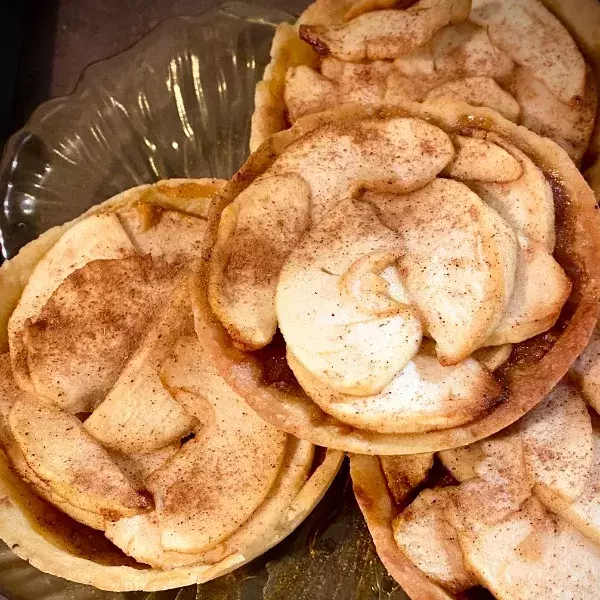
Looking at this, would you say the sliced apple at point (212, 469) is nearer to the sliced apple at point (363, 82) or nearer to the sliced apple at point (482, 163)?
the sliced apple at point (482, 163)

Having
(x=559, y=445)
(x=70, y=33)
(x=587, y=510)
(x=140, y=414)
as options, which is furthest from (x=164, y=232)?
(x=70, y=33)

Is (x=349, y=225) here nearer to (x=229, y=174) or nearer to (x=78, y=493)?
(x=78, y=493)

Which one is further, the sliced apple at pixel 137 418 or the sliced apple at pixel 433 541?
the sliced apple at pixel 137 418

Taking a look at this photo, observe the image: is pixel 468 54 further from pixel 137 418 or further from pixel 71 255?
pixel 137 418

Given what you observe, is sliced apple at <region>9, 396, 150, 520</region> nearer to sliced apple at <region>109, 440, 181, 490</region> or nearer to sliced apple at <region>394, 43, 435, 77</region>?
sliced apple at <region>109, 440, 181, 490</region>

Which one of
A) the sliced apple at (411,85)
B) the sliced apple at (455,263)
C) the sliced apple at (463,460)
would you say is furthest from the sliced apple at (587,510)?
the sliced apple at (411,85)
